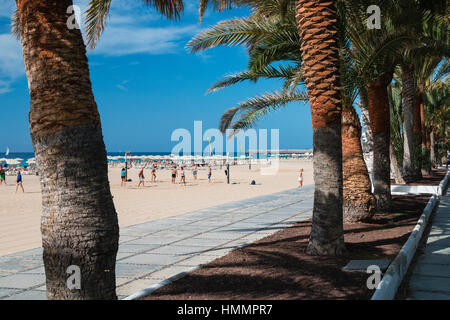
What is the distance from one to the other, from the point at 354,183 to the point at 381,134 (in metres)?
2.02

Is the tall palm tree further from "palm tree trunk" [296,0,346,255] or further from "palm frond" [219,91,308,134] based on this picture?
"palm frond" [219,91,308,134]

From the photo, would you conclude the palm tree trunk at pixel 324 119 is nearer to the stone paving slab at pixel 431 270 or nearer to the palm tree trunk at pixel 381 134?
the stone paving slab at pixel 431 270

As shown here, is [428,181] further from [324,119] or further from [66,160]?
[66,160]

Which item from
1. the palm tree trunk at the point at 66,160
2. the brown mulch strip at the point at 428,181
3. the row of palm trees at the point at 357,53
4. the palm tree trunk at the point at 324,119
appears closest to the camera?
the palm tree trunk at the point at 66,160

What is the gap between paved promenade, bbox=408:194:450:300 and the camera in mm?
4941

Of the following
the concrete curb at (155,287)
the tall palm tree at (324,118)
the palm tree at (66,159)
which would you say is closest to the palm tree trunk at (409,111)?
the tall palm tree at (324,118)

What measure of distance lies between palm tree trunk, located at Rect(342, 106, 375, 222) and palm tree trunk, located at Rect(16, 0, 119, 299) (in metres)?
6.94

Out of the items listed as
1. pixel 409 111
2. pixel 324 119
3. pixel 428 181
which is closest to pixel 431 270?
pixel 324 119

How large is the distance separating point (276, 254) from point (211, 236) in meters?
2.50

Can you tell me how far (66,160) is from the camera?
3010 millimetres

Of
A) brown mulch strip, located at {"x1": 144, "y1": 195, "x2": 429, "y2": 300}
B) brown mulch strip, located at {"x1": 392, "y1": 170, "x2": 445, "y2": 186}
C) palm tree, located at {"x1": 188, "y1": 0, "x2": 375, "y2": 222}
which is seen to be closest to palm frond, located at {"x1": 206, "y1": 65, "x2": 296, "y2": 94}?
palm tree, located at {"x1": 188, "y1": 0, "x2": 375, "y2": 222}

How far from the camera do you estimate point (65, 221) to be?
3.01m

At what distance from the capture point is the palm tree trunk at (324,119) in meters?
6.27

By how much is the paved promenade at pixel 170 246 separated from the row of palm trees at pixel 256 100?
6.45 feet
